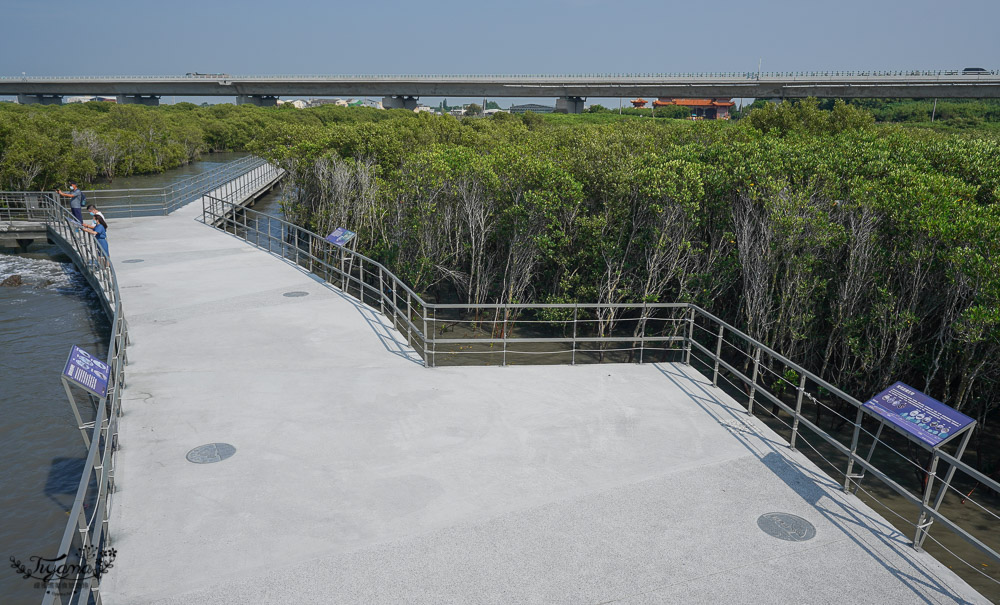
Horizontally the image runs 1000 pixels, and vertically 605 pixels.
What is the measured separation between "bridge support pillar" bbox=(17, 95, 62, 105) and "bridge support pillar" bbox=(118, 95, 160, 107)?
11.8 meters

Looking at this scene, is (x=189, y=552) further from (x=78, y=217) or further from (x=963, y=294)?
(x=78, y=217)

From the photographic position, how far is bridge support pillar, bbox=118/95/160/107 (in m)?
112

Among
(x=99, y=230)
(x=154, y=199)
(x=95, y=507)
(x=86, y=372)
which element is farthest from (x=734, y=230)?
(x=154, y=199)

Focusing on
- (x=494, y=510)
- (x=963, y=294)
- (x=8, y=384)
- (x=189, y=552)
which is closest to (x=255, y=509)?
(x=189, y=552)

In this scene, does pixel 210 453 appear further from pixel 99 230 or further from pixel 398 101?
pixel 398 101

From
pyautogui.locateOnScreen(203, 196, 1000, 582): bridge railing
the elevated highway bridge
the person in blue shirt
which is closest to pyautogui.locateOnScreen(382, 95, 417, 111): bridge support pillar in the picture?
the elevated highway bridge

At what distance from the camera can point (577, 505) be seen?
7.25m

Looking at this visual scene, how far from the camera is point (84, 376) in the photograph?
707 centimetres

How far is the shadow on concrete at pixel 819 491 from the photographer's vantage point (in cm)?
629

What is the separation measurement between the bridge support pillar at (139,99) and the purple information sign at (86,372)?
401ft

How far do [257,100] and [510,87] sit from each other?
46.4 m

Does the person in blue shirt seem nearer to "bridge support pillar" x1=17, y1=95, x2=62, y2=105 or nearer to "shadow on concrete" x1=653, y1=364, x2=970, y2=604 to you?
"shadow on concrete" x1=653, y1=364, x2=970, y2=604

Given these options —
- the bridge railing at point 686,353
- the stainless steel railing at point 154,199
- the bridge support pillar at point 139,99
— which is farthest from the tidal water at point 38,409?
the bridge support pillar at point 139,99

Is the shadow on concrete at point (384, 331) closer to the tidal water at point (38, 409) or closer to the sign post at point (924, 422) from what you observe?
the tidal water at point (38, 409)
